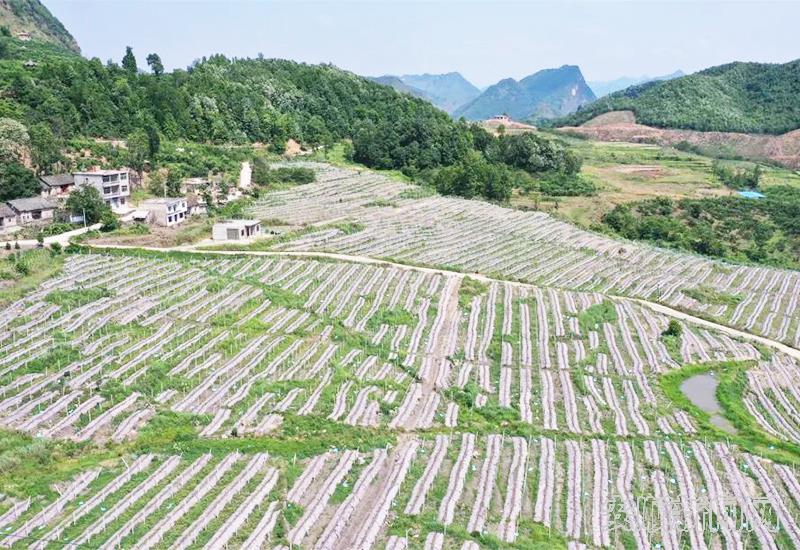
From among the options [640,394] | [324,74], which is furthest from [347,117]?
[640,394]

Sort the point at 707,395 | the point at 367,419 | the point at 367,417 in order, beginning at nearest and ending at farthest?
the point at 367,419 → the point at 367,417 → the point at 707,395

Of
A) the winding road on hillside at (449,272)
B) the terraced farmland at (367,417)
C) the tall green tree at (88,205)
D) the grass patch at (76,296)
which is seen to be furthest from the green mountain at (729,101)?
the grass patch at (76,296)

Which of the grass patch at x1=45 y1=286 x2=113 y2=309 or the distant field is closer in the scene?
the grass patch at x1=45 y1=286 x2=113 y2=309

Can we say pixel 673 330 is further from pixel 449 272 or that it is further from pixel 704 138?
pixel 704 138

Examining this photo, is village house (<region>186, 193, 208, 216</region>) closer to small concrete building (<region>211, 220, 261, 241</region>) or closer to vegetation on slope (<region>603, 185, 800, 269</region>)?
small concrete building (<region>211, 220, 261, 241</region>)

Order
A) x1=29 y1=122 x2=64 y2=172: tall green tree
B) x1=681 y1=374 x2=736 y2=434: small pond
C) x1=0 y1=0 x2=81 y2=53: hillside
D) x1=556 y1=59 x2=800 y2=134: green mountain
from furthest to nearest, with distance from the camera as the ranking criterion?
x1=556 y1=59 x2=800 y2=134: green mountain, x1=0 y1=0 x2=81 y2=53: hillside, x1=29 y1=122 x2=64 y2=172: tall green tree, x1=681 y1=374 x2=736 y2=434: small pond

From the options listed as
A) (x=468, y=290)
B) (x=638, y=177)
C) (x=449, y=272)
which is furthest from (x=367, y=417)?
(x=638, y=177)

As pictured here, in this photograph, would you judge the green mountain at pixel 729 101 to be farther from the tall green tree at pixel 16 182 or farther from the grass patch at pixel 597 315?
the tall green tree at pixel 16 182

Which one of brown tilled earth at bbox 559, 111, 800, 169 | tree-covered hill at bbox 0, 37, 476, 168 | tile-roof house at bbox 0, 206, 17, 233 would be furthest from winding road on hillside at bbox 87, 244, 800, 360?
brown tilled earth at bbox 559, 111, 800, 169
